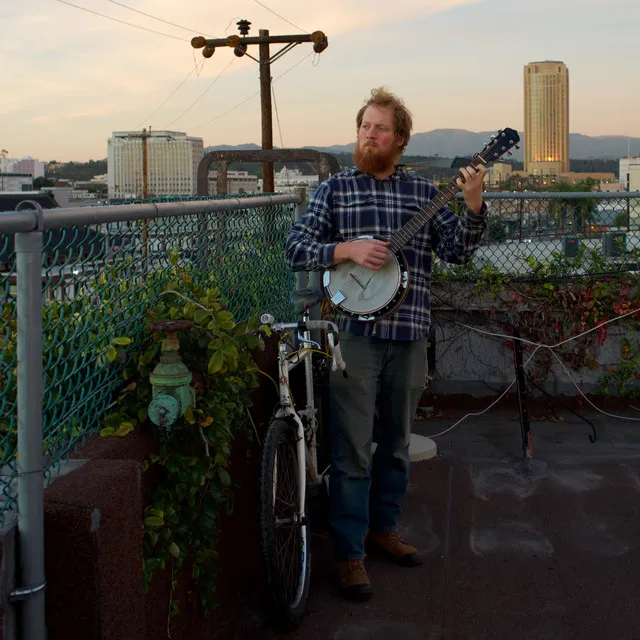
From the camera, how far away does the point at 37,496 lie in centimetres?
219

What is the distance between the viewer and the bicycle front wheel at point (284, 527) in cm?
329

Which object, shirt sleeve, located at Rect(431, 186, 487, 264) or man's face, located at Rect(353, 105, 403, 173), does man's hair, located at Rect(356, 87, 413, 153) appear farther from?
shirt sleeve, located at Rect(431, 186, 487, 264)

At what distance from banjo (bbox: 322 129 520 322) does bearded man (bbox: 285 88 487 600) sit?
0.20 ft

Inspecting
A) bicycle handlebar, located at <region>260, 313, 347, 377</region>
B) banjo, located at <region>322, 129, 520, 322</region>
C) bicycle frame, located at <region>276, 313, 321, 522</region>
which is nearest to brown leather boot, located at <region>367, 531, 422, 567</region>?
bicycle frame, located at <region>276, 313, 321, 522</region>

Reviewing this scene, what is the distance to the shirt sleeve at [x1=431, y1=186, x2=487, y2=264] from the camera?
3.85m

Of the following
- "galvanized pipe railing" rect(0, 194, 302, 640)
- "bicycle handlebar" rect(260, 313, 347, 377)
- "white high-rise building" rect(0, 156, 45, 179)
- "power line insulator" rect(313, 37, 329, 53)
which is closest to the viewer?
"galvanized pipe railing" rect(0, 194, 302, 640)

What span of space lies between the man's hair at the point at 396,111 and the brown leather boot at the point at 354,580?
1.88m

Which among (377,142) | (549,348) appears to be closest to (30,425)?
(377,142)

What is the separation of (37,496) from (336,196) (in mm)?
2206

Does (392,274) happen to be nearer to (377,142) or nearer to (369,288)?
(369,288)

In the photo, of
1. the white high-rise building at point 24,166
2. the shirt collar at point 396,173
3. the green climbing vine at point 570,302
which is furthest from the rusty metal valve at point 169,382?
the white high-rise building at point 24,166

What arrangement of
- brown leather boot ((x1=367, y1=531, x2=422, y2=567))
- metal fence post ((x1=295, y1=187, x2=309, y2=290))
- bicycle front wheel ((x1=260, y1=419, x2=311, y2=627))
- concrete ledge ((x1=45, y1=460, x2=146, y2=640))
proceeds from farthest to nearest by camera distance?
metal fence post ((x1=295, y1=187, x2=309, y2=290))
brown leather boot ((x1=367, y1=531, x2=422, y2=567))
bicycle front wheel ((x1=260, y1=419, x2=311, y2=627))
concrete ledge ((x1=45, y1=460, x2=146, y2=640))

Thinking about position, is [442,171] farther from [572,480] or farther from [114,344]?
[114,344]

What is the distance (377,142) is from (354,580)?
6.28ft
